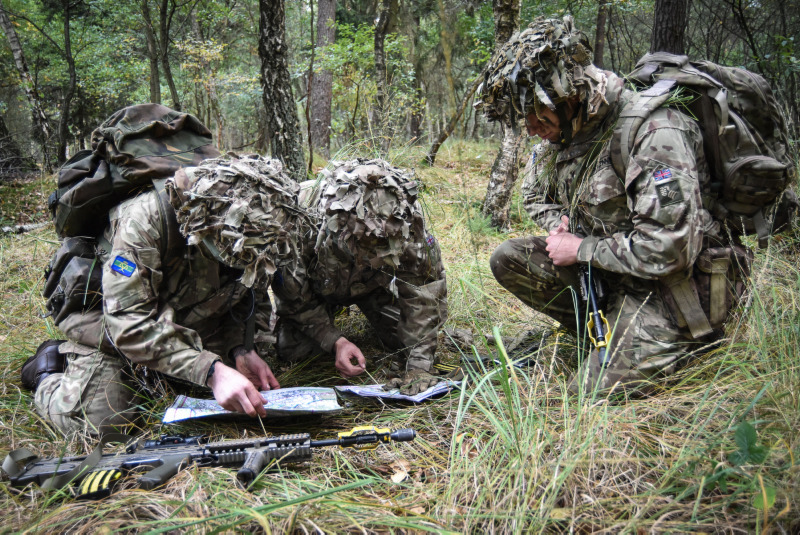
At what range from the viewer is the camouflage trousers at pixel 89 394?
2270 millimetres

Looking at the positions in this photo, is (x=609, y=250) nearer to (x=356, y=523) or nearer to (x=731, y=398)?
(x=731, y=398)

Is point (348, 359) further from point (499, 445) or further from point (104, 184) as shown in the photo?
point (104, 184)

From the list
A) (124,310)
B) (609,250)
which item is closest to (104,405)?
(124,310)

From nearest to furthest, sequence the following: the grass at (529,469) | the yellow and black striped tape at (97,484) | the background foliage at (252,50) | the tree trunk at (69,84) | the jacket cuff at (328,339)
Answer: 1. the grass at (529,469)
2. the yellow and black striped tape at (97,484)
3. the jacket cuff at (328,339)
4. the tree trunk at (69,84)
5. the background foliage at (252,50)

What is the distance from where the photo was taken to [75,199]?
2342 mm

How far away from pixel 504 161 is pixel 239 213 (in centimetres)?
361

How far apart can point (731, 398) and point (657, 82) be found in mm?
1518

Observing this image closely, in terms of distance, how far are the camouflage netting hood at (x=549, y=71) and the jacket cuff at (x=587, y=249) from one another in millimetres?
606

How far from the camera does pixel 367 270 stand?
2938 millimetres

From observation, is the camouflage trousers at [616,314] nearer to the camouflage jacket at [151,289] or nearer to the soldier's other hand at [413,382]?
the soldier's other hand at [413,382]

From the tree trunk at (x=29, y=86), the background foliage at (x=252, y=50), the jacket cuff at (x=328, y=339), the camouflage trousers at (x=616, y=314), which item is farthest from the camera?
the background foliage at (x=252, y=50)

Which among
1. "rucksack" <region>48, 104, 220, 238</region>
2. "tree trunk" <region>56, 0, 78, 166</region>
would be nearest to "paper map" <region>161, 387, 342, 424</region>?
"rucksack" <region>48, 104, 220, 238</region>

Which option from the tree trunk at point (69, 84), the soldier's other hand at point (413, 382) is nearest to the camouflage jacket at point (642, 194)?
the soldier's other hand at point (413, 382)

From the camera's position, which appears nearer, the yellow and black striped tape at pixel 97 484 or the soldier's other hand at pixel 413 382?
the yellow and black striped tape at pixel 97 484
